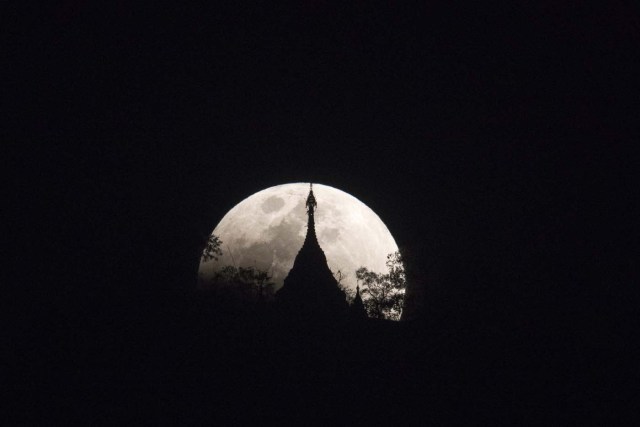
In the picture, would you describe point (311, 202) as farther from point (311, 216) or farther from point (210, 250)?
point (210, 250)

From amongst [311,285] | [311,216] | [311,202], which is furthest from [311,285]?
[311,202]

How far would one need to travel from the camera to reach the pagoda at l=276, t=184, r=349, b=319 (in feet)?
111

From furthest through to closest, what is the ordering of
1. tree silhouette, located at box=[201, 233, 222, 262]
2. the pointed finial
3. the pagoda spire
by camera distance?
the pointed finial → the pagoda spire → tree silhouette, located at box=[201, 233, 222, 262]

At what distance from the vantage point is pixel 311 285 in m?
34.5

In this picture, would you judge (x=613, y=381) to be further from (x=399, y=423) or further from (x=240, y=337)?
(x=240, y=337)

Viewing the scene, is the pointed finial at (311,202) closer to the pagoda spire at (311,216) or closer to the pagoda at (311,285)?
the pagoda spire at (311,216)

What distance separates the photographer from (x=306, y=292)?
3425 centimetres

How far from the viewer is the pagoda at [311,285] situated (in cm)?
3375

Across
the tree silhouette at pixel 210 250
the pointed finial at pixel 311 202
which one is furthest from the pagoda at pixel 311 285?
the tree silhouette at pixel 210 250

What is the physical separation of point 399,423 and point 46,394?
7.52 m

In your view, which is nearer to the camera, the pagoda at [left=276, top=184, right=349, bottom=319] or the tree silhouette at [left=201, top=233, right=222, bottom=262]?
the tree silhouette at [left=201, top=233, right=222, bottom=262]

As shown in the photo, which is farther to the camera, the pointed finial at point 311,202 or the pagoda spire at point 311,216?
the pointed finial at point 311,202

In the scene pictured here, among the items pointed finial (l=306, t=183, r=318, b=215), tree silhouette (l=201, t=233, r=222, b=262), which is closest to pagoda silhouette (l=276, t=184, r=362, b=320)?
pointed finial (l=306, t=183, r=318, b=215)

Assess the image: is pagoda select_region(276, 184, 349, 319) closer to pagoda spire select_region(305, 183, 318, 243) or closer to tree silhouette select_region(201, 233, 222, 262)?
pagoda spire select_region(305, 183, 318, 243)
